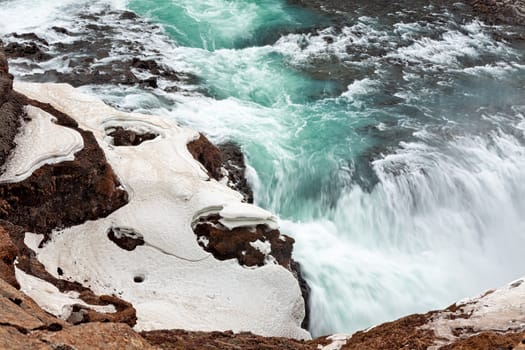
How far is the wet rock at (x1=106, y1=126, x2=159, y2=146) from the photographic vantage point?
1402 centimetres

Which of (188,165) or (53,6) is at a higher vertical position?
(188,165)

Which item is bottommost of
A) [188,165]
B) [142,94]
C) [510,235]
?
[510,235]

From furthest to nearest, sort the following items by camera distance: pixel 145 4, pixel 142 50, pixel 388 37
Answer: pixel 145 4 < pixel 388 37 < pixel 142 50

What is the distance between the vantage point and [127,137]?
46.4ft

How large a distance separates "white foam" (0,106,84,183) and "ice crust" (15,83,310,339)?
108 centimetres

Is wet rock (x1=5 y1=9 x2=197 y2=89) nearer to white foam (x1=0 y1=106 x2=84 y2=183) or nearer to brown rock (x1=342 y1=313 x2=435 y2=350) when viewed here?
white foam (x1=0 y1=106 x2=84 y2=183)

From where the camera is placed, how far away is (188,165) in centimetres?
1338

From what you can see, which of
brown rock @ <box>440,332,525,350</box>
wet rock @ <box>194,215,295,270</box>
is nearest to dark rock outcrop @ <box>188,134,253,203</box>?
wet rock @ <box>194,215,295,270</box>

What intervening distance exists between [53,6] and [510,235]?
78.6ft

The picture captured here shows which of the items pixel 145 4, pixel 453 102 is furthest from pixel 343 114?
pixel 145 4

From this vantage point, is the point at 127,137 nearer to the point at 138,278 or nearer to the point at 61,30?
the point at 138,278

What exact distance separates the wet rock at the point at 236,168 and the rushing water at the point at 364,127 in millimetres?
433

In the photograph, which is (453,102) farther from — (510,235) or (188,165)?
(188,165)

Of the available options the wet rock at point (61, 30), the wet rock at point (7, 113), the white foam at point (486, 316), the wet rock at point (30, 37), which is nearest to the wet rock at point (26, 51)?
the wet rock at point (30, 37)
